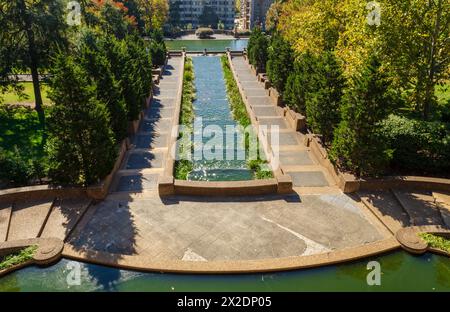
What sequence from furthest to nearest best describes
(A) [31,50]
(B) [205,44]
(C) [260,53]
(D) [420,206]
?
(B) [205,44], (C) [260,53], (A) [31,50], (D) [420,206]

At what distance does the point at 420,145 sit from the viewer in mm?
16562

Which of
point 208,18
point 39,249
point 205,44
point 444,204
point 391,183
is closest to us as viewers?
point 39,249

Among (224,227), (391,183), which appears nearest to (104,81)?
(224,227)

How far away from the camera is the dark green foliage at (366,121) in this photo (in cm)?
1485

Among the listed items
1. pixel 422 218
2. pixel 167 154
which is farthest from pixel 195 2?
pixel 422 218

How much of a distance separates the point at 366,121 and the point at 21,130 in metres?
21.1

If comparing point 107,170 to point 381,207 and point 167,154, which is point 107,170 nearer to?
point 167,154

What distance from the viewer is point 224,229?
45.1ft

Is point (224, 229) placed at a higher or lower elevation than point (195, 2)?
lower

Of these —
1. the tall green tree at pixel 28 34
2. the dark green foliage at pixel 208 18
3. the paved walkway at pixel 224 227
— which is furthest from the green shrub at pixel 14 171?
the dark green foliage at pixel 208 18

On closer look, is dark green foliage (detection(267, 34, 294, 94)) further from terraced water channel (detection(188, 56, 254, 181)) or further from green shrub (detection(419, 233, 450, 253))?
green shrub (detection(419, 233, 450, 253))

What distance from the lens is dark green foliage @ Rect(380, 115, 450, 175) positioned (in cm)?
1633

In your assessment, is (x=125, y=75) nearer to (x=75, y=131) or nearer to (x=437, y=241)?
(x=75, y=131)

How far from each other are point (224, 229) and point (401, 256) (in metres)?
6.64
